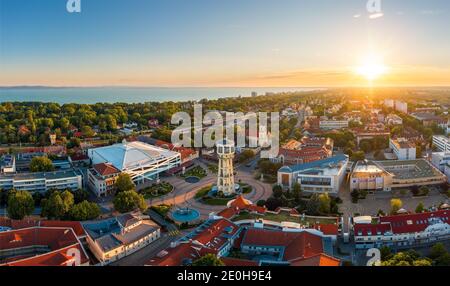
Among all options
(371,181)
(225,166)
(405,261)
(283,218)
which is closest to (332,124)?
(371,181)

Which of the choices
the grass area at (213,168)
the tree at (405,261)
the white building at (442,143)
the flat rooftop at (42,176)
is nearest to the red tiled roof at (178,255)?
the tree at (405,261)

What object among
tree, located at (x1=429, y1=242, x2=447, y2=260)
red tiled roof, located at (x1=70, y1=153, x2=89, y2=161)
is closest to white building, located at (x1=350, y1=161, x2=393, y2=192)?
tree, located at (x1=429, y1=242, x2=447, y2=260)

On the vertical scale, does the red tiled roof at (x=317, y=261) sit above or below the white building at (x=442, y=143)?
below

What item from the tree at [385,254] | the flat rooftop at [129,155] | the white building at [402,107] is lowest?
the tree at [385,254]

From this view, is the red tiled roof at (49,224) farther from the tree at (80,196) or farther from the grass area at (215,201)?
the grass area at (215,201)
